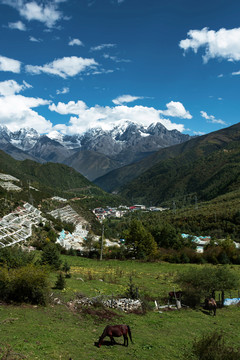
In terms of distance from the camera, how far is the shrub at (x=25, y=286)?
1739 centimetres

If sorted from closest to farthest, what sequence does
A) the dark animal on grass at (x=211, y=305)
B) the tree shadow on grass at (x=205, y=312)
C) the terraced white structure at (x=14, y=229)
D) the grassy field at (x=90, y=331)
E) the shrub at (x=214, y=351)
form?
the shrub at (x=214, y=351), the grassy field at (x=90, y=331), the dark animal on grass at (x=211, y=305), the tree shadow on grass at (x=205, y=312), the terraced white structure at (x=14, y=229)

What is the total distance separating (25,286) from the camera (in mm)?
17500

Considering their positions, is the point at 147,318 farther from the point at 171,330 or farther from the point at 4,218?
the point at 4,218

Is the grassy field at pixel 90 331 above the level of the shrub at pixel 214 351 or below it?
below

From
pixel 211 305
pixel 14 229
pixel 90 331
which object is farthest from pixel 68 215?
pixel 90 331

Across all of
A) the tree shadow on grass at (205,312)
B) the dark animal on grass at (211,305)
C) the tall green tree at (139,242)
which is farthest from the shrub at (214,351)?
the tall green tree at (139,242)

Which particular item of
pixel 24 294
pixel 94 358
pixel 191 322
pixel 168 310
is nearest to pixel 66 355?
pixel 94 358

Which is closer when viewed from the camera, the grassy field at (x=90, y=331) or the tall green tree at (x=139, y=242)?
the grassy field at (x=90, y=331)

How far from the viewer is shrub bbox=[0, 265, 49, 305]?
57.1 feet

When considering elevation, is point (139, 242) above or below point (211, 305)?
below

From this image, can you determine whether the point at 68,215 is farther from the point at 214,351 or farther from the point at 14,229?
the point at 214,351

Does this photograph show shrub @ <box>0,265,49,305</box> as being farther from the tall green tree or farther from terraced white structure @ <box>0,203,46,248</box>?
the tall green tree

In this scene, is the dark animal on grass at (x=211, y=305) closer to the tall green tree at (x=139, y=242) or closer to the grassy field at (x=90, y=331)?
the grassy field at (x=90, y=331)

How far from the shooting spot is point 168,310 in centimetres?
2272
